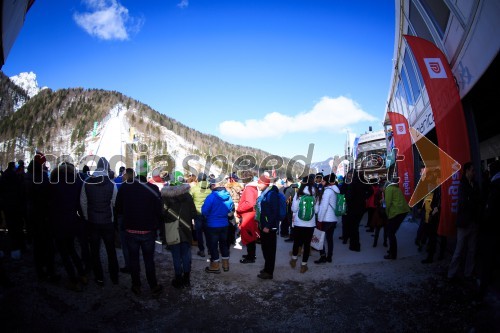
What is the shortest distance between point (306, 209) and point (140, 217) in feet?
10.0

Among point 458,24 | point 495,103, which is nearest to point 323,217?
point 458,24

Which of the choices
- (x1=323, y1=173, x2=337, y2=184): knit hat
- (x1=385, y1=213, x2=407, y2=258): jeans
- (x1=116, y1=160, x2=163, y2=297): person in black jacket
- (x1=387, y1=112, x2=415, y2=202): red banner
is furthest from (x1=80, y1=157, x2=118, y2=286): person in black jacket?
(x1=387, y1=112, x2=415, y2=202): red banner

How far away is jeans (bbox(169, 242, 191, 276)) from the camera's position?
487 cm

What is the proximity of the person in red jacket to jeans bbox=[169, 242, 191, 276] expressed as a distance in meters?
1.61

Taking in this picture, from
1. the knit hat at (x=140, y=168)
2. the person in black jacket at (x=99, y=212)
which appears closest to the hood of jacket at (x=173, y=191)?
the knit hat at (x=140, y=168)

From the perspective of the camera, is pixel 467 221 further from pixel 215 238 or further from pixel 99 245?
pixel 99 245

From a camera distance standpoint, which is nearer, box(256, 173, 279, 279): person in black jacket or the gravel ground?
the gravel ground

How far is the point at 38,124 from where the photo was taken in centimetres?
8369

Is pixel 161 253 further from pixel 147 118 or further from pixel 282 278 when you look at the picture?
pixel 147 118

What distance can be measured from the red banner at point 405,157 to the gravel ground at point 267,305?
5310 millimetres

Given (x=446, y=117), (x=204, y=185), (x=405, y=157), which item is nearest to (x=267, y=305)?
(x=204, y=185)

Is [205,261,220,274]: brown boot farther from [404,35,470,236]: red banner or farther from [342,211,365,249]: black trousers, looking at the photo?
[404,35,470,236]: red banner

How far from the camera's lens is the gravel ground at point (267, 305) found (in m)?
3.56

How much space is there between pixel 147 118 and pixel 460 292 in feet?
342
